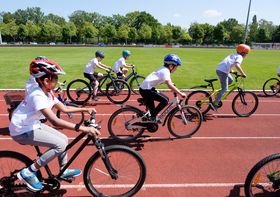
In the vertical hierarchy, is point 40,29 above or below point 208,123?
above

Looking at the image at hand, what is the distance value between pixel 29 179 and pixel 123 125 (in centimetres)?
312

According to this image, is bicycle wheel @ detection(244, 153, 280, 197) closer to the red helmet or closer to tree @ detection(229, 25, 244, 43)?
the red helmet

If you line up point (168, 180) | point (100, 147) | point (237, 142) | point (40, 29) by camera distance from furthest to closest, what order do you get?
point (40, 29) → point (237, 142) → point (168, 180) → point (100, 147)

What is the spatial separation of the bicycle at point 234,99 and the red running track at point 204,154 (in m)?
0.28

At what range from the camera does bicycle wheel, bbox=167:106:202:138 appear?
6.70 m

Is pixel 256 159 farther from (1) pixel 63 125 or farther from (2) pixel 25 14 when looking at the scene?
(2) pixel 25 14

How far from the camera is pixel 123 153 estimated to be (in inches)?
152

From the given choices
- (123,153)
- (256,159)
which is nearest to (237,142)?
(256,159)

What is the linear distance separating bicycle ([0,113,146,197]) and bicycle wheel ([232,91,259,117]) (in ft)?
17.9

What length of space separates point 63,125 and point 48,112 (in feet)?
0.75

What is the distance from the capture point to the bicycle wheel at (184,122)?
6699 millimetres

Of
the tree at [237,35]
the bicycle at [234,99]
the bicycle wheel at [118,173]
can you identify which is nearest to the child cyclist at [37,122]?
the bicycle wheel at [118,173]

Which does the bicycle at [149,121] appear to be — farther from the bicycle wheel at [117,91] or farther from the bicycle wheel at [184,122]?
the bicycle wheel at [117,91]

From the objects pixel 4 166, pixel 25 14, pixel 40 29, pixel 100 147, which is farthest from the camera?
pixel 25 14
